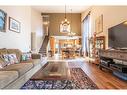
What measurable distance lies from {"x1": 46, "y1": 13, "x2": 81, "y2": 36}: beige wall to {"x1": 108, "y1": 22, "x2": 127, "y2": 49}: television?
31.9ft

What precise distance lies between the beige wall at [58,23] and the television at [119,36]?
9.71 meters

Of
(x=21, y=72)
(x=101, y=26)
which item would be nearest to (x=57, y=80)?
(x=21, y=72)

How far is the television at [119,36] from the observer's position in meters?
5.03

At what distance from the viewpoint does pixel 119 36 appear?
17.9 ft

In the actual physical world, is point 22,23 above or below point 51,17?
below

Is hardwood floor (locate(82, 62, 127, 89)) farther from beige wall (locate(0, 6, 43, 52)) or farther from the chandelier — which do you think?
the chandelier

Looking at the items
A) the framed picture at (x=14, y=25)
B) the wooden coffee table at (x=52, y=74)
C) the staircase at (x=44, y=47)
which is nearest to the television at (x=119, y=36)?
the wooden coffee table at (x=52, y=74)

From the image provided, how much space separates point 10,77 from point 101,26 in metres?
6.41

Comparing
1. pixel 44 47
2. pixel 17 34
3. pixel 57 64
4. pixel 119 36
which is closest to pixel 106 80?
pixel 119 36

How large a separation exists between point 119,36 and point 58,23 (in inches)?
431

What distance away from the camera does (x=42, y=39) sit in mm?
15359

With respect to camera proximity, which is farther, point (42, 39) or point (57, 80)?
point (42, 39)
